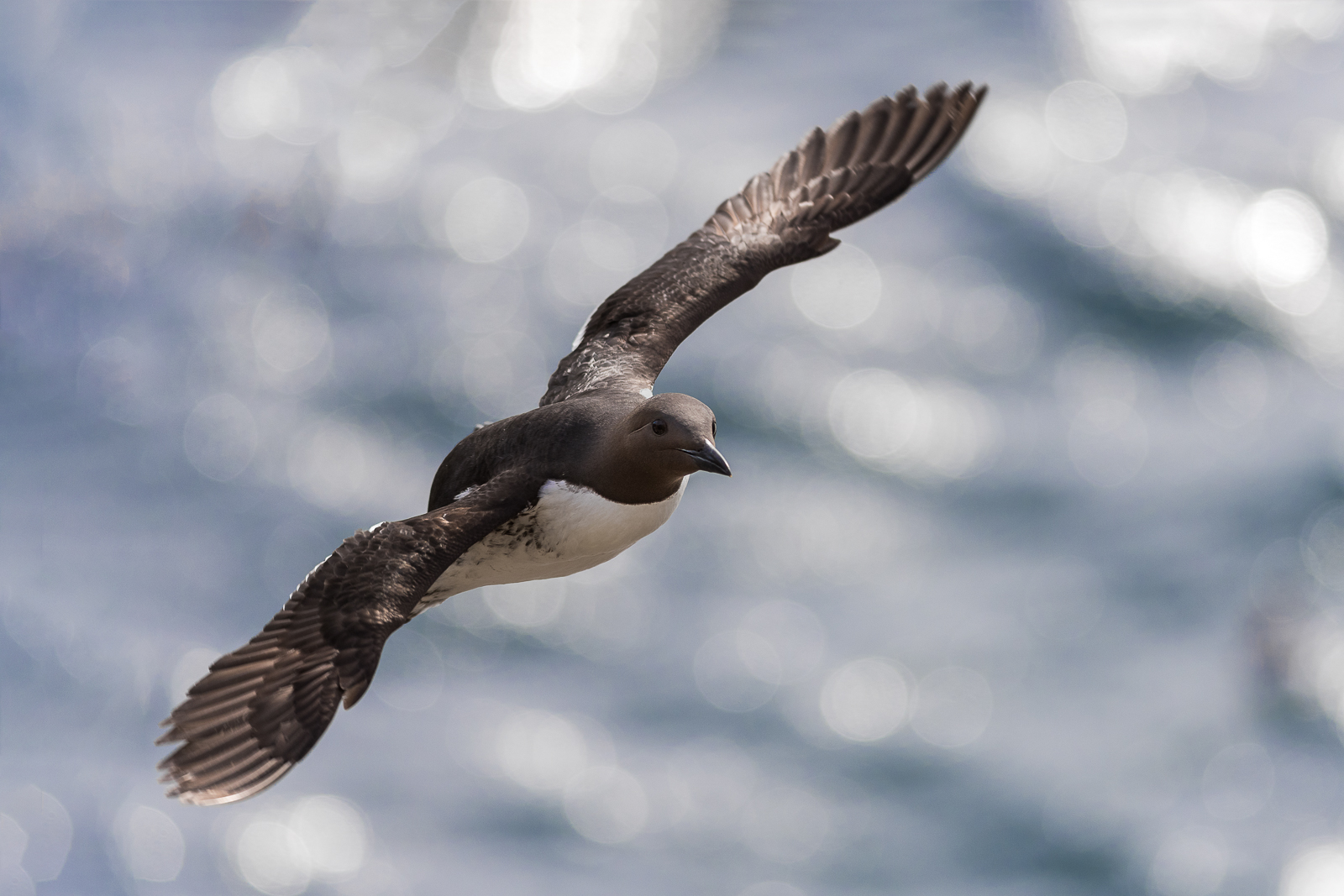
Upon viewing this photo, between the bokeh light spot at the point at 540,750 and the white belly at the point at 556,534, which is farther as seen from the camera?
the bokeh light spot at the point at 540,750

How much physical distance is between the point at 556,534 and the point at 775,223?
459 cm

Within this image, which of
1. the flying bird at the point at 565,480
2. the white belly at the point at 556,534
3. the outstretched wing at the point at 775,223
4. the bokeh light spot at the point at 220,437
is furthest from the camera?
the bokeh light spot at the point at 220,437

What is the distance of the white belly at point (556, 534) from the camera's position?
9641mm

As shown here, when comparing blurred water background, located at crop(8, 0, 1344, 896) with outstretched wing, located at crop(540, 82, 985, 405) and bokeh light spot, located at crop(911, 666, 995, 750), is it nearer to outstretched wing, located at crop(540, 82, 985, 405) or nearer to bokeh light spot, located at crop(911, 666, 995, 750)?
→ bokeh light spot, located at crop(911, 666, 995, 750)

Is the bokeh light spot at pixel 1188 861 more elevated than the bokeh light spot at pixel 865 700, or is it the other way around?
the bokeh light spot at pixel 865 700

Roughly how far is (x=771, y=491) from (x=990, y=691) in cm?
1062

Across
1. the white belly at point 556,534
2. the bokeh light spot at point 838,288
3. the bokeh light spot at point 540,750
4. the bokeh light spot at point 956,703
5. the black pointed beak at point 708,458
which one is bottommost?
the white belly at point 556,534

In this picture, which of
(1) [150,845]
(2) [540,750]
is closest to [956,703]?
(2) [540,750]

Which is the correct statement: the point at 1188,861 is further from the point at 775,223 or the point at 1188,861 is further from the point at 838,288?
the point at 775,223

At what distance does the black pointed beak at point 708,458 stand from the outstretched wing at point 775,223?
2650mm

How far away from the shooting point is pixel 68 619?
52594 mm

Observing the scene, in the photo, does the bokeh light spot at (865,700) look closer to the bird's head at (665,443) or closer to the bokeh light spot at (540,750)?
the bokeh light spot at (540,750)

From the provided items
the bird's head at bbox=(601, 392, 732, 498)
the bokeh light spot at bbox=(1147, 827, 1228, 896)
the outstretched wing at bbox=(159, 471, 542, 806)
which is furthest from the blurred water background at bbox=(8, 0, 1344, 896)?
the outstretched wing at bbox=(159, 471, 542, 806)

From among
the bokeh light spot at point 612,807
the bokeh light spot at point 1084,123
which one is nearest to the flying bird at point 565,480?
the bokeh light spot at point 612,807
